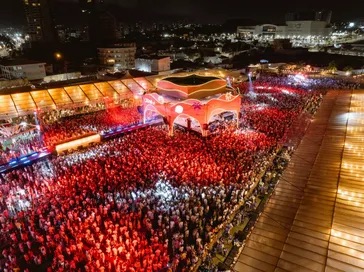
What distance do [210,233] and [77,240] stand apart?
15.1 feet

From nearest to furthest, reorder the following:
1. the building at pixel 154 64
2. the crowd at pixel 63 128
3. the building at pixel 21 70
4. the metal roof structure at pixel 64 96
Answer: the crowd at pixel 63 128 < the metal roof structure at pixel 64 96 < the building at pixel 21 70 < the building at pixel 154 64

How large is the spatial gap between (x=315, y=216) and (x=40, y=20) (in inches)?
4686

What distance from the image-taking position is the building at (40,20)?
104500mm

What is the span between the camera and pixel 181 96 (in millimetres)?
19281

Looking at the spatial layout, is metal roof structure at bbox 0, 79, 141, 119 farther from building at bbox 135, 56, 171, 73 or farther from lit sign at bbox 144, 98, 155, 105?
building at bbox 135, 56, 171, 73

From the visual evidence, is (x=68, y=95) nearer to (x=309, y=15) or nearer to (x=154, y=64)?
(x=154, y=64)

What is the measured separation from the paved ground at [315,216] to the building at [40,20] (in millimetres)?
110120

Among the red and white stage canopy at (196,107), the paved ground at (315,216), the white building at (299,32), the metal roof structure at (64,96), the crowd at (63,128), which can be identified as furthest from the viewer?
the white building at (299,32)

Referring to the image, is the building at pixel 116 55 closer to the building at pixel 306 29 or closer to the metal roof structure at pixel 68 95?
the metal roof structure at pixel 68 95

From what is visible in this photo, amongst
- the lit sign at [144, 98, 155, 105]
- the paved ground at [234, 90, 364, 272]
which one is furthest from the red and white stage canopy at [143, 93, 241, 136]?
the paved ground at [234, 90, 364, 272]

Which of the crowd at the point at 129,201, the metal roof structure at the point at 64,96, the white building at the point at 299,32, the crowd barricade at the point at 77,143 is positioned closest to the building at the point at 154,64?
the metal roof structure at the point at 64,96

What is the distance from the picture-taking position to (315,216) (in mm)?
10992

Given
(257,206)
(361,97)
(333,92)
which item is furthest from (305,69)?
(257,206)

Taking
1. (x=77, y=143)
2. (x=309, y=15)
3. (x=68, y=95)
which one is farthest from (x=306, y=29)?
(x=77, y=143)
